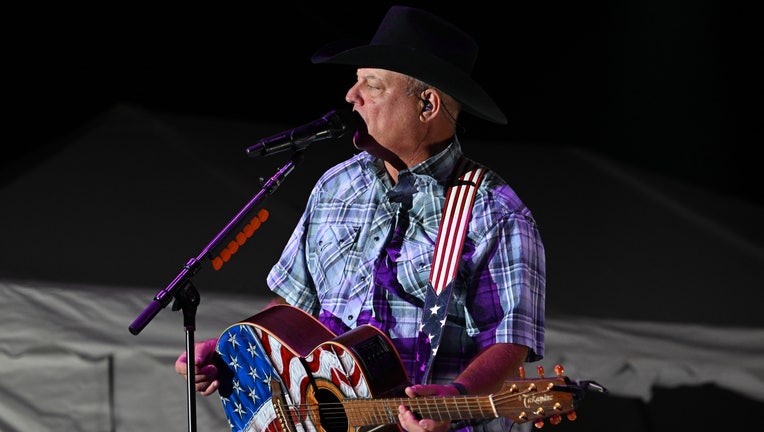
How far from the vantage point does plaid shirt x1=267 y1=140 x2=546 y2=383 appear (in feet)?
9.49

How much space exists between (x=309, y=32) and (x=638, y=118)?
210 centimetres

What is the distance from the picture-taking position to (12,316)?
13.9 ft

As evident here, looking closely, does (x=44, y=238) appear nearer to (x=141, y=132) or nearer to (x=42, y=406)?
(x=42, y=406)

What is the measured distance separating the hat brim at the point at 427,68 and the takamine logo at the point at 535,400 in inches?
36.4

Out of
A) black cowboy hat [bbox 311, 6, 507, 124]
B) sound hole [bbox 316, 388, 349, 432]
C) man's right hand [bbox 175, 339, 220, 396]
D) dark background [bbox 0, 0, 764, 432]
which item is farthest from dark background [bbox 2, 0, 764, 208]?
sound hole [bbox 316, 388, 349, 432]

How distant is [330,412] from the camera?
288 cm

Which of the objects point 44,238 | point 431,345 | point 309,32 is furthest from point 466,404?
point 309,32

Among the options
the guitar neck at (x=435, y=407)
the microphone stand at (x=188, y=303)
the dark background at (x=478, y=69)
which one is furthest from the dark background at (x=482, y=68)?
the guitar neck at (x=435, y=407)

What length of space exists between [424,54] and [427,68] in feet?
0.15

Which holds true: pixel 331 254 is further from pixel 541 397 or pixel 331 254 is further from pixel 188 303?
pixel 541 397

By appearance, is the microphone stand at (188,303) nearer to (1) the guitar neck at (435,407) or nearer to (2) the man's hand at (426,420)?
(1) the guitar neck at (435,407)

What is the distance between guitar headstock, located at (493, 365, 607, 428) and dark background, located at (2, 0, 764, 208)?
12.3ft

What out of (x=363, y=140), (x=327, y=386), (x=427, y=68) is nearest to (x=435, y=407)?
(x=327, y=386)

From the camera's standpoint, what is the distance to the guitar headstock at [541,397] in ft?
7.82
